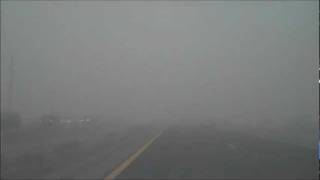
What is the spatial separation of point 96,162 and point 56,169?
2.36 metres

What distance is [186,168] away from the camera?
16234 millimetres

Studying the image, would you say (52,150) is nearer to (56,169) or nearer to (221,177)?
(56,169)

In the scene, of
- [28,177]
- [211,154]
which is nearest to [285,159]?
[211,154]

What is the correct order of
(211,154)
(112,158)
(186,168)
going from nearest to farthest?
(186,168), (112,158), (211,154)

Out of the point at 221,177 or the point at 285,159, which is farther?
the point at 285,159

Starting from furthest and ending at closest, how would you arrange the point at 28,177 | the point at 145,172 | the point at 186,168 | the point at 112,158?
the point at 112,158
the point at 186,168
the point at 145,172
the point at 28,177

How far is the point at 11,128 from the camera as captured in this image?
130ft

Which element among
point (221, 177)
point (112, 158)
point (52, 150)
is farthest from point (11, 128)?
point (221, 177)

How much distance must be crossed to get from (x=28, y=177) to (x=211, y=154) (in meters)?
8.70

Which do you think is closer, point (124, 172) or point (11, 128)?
point (124, 172)

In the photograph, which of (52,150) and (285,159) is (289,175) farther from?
(52,150)

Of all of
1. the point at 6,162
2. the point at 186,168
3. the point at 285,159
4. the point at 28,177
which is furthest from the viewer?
the point at 285,159

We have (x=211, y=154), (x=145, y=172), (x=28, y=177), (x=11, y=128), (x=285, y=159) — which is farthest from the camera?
(x=11, y=128)

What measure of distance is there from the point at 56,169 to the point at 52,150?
6319 mm
